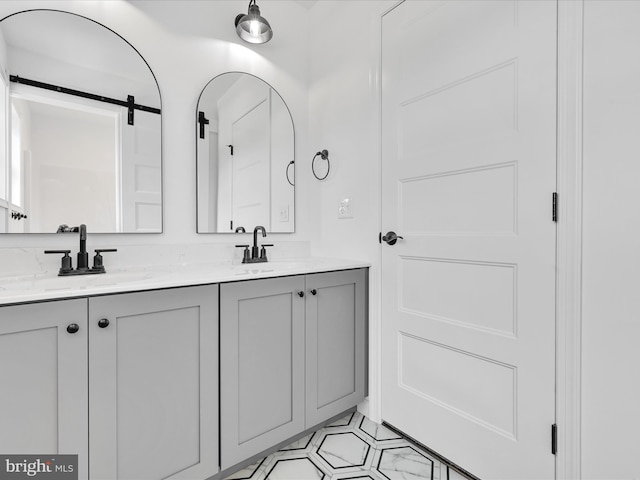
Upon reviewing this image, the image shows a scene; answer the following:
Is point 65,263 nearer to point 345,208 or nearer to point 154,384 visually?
point 154,384

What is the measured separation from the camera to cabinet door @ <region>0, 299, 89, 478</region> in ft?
2.91

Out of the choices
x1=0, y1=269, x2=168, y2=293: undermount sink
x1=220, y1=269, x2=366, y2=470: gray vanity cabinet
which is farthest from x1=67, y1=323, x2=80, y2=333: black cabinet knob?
x1=220, y1=269, x2=366, y2=470: gray vanity cabinet

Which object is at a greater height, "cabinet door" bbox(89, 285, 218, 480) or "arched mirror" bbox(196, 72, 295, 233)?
"arched mirror" bbox(196, 72, 295, 233)

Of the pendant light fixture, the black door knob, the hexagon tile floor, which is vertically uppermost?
the pendant light fixture

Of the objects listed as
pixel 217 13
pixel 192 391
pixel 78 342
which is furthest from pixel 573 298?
pixel 217 13

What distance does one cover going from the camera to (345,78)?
6.31 feet

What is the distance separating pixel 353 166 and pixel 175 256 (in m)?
1.10

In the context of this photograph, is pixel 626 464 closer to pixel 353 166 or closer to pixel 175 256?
pixel 353 166

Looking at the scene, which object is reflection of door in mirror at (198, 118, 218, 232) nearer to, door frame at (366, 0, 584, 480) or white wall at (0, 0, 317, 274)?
white wall at (0, 0, 317, 274)

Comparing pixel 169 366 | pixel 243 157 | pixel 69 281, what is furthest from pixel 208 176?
pixel 169 366

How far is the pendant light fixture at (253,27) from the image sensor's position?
5.65 feet

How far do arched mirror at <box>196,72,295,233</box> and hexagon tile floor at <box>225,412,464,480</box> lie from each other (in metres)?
1.18

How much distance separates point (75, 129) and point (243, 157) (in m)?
0.81

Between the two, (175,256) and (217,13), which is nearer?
(175,256)
